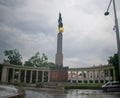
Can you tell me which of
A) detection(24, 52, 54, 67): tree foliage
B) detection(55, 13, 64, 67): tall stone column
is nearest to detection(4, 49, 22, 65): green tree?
detection(24, 52, 54, 67): tree foliage

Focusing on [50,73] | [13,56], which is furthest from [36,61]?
[50,73]

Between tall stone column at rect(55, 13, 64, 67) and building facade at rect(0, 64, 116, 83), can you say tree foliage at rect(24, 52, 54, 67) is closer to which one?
building facade at rect(0, 64, 116, 83)

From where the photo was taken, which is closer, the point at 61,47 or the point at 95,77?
the point at 61,47

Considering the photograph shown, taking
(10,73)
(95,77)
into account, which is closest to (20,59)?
(10,73)

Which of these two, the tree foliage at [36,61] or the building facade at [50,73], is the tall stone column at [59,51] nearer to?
the building facade at [50,73]

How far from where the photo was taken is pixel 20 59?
241ft

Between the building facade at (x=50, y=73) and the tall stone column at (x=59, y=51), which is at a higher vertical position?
the tall stone column at (x=59, y=51)

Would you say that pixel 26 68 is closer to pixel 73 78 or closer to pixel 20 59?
pixel 20 59

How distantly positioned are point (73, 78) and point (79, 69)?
24.5 meters

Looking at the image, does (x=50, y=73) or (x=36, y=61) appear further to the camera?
(x=36, y=61)

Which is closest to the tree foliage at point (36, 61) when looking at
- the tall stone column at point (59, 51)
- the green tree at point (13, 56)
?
the green tree at point (13, 56)

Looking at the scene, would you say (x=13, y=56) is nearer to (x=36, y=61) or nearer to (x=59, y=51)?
(x=36, y=61)

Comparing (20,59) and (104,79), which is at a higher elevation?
(20,59)

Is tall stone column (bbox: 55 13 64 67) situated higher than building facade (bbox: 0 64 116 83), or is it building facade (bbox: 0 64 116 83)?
tall stone column (bbox: 55 13 64 67)
